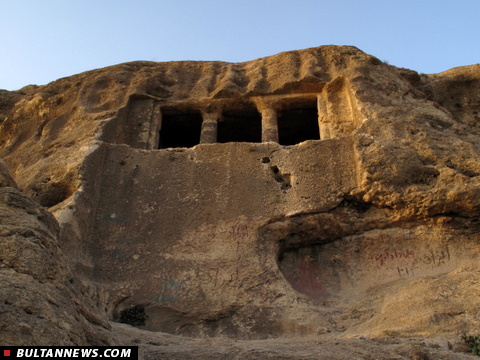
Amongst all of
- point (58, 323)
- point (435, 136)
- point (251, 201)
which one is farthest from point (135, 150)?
point (58, 323)

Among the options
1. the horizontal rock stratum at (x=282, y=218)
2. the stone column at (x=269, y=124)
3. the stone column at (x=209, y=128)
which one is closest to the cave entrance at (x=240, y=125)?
the stone column at (x=209, y=128)

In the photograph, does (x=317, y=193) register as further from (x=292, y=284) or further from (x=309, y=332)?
(x=309, y=332)

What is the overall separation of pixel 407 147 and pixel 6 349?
6818mm

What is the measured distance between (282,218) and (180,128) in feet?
15.9

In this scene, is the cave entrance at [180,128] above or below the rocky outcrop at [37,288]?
above

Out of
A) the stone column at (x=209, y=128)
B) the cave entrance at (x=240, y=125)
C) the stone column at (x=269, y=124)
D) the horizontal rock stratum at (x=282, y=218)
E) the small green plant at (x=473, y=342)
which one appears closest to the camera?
the small green plant at (x=473, y=342)

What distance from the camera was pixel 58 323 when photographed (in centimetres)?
288

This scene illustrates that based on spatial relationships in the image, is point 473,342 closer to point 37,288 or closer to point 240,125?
point 37,288

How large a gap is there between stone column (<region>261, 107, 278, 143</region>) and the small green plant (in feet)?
18.8

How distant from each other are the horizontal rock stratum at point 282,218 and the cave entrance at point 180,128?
2.85ft

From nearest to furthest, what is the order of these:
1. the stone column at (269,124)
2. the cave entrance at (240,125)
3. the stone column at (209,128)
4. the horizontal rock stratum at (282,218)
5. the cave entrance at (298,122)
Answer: the horizontal rock stratum at (282,218) → the stone column at (269,124) → the stone column at (209,128) → the cave entrance at (298,122) → the cave entrance at (240,125)

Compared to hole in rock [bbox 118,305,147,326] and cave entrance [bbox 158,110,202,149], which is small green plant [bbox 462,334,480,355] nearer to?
hole in rock [bbox 118,305,147,326]

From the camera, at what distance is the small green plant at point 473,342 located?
4582 millimetres

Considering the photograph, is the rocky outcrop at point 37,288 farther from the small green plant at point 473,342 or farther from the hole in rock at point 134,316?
the small green plant at point 473,342
